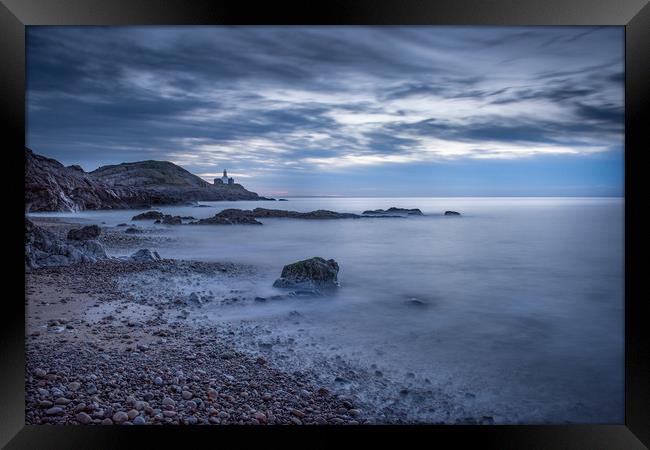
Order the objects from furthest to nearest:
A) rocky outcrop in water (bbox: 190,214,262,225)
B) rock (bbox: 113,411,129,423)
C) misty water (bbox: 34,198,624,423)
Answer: rocky outcrop in water (bbox: 190,214,262,225)
misty water (bbox: 34,198,624,423)
rock (bbox: 113,411,129,423)

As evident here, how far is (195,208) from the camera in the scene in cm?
515

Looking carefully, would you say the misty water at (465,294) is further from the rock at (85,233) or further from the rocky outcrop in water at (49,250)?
the rocky outcrop in water at (49,250)

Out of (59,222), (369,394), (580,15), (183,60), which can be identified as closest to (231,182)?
(183,60)

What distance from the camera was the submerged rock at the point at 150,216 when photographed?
16.0 ft

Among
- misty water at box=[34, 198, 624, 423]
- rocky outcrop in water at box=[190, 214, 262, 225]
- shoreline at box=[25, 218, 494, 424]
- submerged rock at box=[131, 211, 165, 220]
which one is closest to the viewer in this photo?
shoreline at box=[25, 218, 494, 424]

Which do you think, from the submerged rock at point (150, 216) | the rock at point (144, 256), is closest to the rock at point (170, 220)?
the submerged rock at point (150, 216)

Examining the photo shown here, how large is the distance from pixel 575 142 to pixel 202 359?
3.97 meters

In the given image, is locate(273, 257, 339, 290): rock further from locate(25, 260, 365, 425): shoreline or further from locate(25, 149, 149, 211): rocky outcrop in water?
locate(25, 149, 149, 211): rocky outcrop in water

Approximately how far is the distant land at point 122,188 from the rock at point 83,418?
2241mm

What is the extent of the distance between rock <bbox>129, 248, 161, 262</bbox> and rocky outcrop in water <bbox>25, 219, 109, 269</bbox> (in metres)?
0.43

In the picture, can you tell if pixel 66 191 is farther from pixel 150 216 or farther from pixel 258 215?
pixel 258 215

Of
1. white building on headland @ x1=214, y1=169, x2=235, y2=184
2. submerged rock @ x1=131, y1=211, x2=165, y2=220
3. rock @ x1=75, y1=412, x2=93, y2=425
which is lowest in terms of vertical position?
rock @ x1=75, y1=412, x2=93, y2=425

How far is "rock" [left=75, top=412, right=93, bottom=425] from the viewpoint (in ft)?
7.97

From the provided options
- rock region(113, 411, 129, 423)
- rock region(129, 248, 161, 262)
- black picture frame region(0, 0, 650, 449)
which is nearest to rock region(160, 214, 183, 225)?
rock region(129, 248, 161, 262)
